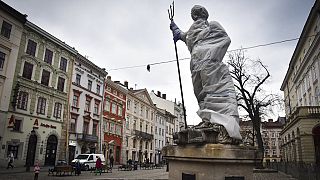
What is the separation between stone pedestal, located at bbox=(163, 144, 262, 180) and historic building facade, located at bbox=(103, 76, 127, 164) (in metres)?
35.3

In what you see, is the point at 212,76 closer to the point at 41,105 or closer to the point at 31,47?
the point at 31,47

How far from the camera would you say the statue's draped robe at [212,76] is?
583 cm

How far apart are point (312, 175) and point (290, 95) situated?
42988 millimetres

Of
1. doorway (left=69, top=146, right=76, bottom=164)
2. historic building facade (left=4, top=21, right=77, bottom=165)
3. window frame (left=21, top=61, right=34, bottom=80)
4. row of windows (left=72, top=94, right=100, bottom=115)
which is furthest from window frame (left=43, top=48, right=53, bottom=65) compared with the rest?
doorway (left=69, top=146, right=76, bottom=164)

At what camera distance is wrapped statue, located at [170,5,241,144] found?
5.70 metres

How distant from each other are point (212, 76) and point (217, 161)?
198cm

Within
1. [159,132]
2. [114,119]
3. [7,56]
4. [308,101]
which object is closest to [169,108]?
[159,132]

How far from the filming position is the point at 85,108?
117ft

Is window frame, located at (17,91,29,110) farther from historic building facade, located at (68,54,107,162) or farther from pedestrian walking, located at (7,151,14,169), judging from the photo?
historic building facade, located at (68,54,107,162)

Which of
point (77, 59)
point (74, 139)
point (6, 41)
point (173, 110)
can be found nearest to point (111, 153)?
point (74, 139)

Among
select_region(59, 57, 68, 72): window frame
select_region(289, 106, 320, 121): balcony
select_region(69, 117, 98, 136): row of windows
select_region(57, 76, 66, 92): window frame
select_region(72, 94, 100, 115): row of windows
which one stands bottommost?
select_region(69, 117, 98, 136): row of windows

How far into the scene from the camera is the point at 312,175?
12.8 metres

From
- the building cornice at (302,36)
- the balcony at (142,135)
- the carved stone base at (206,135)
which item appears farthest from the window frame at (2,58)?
the balcony at (142,135)

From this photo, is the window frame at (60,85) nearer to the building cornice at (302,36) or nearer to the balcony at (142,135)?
the balcony at (142,135)
